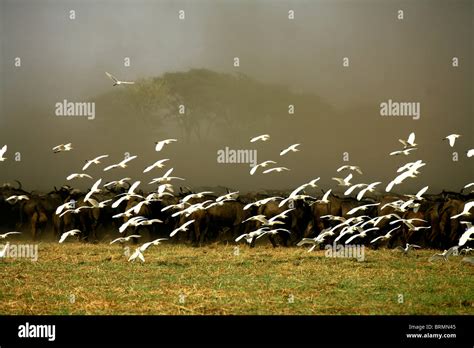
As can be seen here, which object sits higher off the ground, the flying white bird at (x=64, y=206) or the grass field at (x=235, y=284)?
the flying white bird at (x=64, y=206)

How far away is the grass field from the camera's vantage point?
7.82 metres

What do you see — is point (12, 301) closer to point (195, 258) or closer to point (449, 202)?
point (195, 258)

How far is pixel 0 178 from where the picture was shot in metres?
13.1

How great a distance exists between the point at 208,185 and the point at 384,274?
5.32 m

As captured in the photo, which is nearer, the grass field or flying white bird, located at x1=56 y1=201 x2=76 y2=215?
the grass field

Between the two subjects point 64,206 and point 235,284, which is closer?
point 235,284

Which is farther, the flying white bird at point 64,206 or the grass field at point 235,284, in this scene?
the flying white bird at point 64,206

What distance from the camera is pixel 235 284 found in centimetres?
892

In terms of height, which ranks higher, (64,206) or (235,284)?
(64,206)

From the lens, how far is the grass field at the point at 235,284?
782cm

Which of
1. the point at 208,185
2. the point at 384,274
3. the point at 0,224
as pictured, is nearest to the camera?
the point at 384,274

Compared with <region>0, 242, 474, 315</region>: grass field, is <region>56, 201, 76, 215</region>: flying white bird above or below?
above
